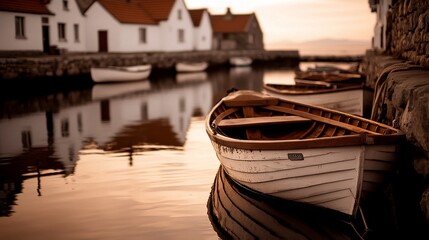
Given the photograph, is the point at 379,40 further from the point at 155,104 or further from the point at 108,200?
the point at 108,200

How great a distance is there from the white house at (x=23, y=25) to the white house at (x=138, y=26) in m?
6.94

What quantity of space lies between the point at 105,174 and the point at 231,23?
170ft

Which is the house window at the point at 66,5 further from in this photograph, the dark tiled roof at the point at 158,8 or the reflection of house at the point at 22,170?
the reflection of house at the point at 22,170

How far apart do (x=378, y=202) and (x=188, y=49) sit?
140 ft

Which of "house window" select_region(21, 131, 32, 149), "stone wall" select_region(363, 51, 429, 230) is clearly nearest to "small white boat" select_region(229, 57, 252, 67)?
"house window" select_region(21, 131, 32, 149)

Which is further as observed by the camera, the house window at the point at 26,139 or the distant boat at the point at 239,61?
the distant boat at the point at 239,61

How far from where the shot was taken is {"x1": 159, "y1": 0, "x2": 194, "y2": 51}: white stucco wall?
44.2 meters

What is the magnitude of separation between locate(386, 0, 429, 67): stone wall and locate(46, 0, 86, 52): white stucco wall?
2488cm

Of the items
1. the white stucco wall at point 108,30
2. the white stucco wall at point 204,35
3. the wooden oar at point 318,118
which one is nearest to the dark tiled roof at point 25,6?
the white stucco wall at point 108,30

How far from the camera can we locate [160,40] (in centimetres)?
4381

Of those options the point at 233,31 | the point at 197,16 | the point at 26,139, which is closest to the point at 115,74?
the point at 26,139

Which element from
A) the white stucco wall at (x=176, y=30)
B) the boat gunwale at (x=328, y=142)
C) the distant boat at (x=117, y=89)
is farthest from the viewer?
the white stucco wall at (x=176, y=30)

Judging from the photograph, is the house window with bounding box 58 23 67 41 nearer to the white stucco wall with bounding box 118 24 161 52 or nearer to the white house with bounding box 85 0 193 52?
the white house with bounding box 85 0 193 52

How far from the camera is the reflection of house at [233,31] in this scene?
5800cm
